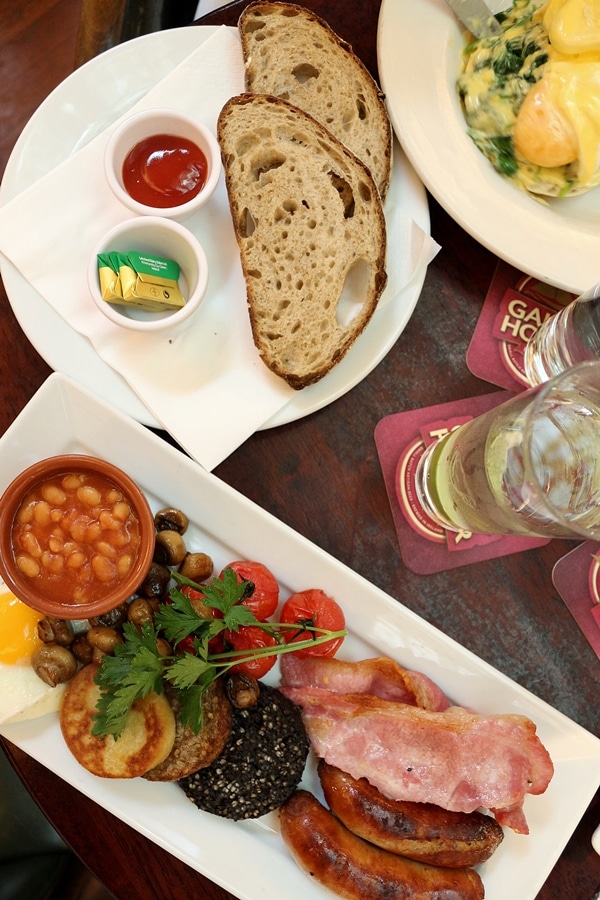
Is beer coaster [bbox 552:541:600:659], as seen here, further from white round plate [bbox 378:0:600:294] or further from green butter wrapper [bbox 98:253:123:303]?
green butter wrapper [bbox 98:253:123:303]

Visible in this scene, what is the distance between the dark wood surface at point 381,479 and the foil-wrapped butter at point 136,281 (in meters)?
0.27

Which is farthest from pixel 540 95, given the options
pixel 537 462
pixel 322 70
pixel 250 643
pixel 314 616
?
pixel 250 643

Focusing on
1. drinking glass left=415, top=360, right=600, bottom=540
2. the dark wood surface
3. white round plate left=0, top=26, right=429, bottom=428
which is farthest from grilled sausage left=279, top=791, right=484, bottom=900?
white round plate left=0, top=26, right=429, bottom=428

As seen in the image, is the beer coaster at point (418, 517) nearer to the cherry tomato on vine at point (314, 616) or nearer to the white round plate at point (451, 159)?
the cherry tomato on vine at point (314, 616)

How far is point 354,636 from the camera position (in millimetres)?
1633

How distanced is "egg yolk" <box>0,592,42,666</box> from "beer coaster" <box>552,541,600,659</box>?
115 centimetres

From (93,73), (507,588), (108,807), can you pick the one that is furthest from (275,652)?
(93,73)

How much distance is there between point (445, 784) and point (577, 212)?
1.28 metres

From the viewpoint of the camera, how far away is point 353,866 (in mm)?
1479

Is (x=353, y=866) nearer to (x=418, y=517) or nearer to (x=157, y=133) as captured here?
(x=418, y=517)

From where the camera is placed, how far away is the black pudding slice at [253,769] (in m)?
1.48

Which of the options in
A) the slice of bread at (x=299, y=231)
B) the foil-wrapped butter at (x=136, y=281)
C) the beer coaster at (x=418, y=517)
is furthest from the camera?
the beer coaster at (x=418, y=517)

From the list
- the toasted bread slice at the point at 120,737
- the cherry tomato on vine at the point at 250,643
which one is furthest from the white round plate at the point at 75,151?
the toasted bread slice at the point at 120,737

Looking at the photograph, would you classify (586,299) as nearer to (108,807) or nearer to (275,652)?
(275,652)
